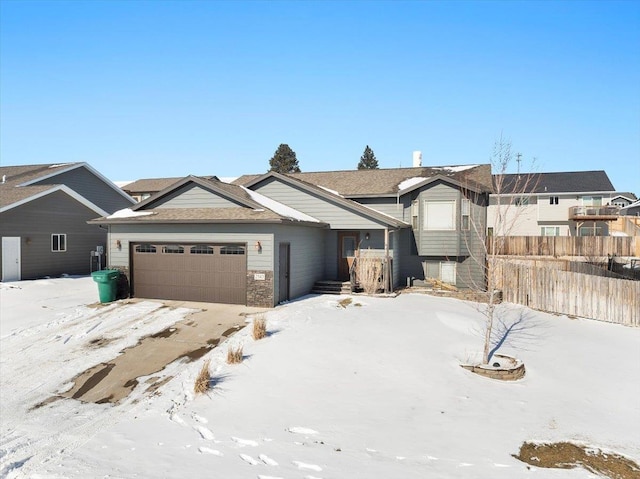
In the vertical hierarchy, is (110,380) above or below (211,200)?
below

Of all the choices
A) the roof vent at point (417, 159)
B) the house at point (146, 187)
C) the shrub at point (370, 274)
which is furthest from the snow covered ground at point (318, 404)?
the house at point (146, 187)

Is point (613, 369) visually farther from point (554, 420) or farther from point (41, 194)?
point (41, 194)

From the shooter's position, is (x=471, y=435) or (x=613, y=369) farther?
(x=613, y=369)

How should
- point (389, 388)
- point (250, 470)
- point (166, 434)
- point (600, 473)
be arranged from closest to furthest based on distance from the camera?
point (250, 470) → point (600, 473) → point (166, 434) → point (389, 388)

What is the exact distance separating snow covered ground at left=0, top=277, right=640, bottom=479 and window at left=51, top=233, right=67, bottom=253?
8.99m

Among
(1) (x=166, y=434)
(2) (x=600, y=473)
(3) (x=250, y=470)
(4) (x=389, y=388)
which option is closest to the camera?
(3) (x=250, y=470)

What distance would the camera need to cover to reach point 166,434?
605 cm

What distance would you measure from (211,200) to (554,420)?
12.9 metres

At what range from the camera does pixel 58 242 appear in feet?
70.2

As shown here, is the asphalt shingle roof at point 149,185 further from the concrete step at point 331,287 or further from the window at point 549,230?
the window at point 549,230

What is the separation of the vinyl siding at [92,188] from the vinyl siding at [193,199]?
12.8 m

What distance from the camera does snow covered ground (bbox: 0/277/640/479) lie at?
538 cm

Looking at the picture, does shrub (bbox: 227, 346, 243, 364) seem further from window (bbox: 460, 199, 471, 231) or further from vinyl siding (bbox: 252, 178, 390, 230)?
window (bbox: 460, 199, 471, 231)

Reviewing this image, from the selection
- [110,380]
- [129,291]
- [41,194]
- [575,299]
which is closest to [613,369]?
[575,299]
